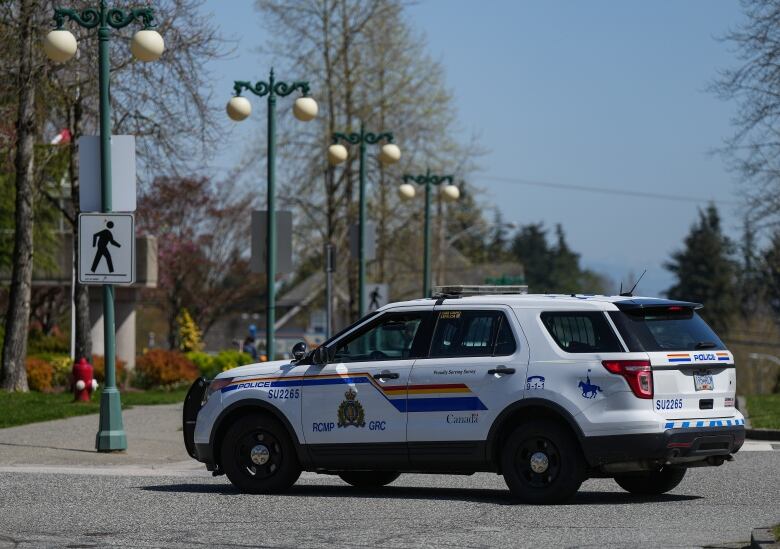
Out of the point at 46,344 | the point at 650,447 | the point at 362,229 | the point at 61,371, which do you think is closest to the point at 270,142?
the point at 362,229

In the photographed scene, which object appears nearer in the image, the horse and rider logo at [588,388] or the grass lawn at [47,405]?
the horse and rider logo at [588,388]

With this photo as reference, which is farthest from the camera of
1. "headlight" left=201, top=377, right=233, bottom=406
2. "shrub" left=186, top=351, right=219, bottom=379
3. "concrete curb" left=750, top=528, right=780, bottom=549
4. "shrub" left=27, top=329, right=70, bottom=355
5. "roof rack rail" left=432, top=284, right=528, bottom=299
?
"shrub" left=27, top=329, right=70, bottom=355

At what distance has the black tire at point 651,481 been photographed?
13961 mm

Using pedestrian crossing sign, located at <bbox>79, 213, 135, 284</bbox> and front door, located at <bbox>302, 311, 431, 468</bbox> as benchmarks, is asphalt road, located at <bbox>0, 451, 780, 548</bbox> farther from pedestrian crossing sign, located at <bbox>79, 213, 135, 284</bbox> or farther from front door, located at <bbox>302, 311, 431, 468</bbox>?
pedestrian crossing sign, located at <bbox>79, 213, 135, 284</bbox>

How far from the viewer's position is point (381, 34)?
4772cm

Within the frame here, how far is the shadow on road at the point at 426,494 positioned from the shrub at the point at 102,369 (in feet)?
68.7

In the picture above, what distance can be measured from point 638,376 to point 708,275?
10465 centimetres

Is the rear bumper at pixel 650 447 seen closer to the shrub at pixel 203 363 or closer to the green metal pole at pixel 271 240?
the green metal pole at pixel 271 240

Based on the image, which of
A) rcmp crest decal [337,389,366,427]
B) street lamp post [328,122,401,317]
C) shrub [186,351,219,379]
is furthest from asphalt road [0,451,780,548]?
shrub [186,351,219,379]

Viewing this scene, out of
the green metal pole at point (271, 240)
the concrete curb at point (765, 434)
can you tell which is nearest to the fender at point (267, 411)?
the concrete curb at point (765, 434)

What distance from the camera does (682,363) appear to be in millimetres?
12852

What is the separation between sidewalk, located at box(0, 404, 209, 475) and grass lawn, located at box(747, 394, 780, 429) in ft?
29.4

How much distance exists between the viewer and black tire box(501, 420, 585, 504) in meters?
12.9

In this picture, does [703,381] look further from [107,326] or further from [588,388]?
[107,326]
